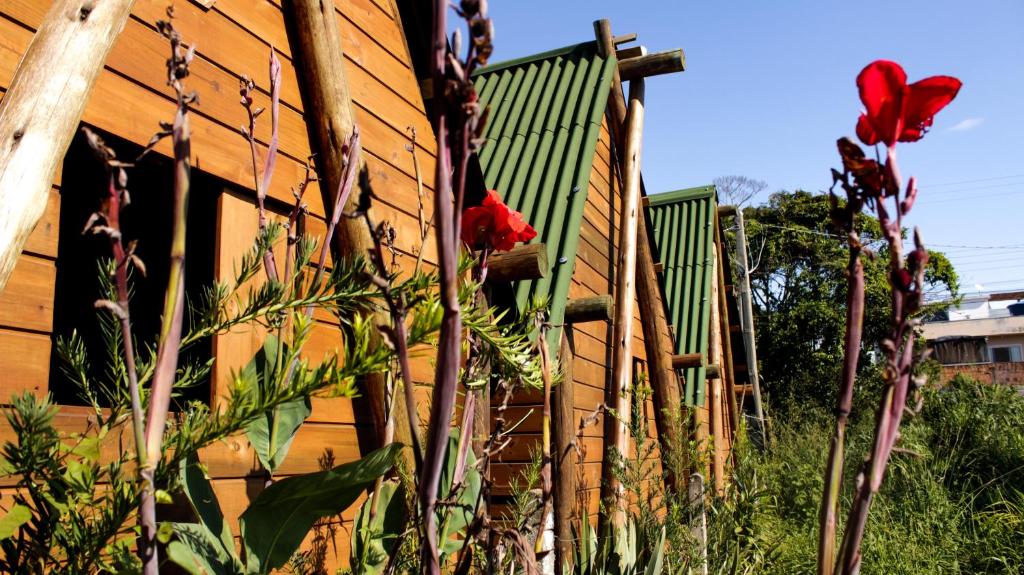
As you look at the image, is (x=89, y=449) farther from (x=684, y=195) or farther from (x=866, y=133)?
(x=684, y=195)

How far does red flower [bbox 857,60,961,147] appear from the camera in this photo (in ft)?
1.90

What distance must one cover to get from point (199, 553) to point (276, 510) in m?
0.14

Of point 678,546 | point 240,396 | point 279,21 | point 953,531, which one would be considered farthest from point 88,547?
point 953,531

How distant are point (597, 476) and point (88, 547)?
520 centimetres

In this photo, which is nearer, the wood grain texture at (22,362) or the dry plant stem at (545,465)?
the dry plant stem at (545,465)

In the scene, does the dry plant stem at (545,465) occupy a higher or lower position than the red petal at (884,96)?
lower

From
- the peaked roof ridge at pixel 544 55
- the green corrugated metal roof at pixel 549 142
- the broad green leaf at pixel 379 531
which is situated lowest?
the broad green leaf at pixel 379 531

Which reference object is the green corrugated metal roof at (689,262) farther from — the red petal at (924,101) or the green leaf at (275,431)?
the red petal at (924,101)

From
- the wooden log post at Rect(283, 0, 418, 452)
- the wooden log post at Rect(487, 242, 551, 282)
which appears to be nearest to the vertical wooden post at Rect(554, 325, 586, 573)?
the wooden log post at Rect(487, 242, 551, 282)

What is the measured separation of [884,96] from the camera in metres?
0.59

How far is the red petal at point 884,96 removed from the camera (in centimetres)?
58

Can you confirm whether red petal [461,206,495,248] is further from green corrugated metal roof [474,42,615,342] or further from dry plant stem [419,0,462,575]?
green corrugated metal roof [474,42,615,342]

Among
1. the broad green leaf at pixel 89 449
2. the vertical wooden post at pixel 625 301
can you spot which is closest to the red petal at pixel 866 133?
the broad green leaf at pixel 89 449

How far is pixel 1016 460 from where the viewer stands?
8719 mm
